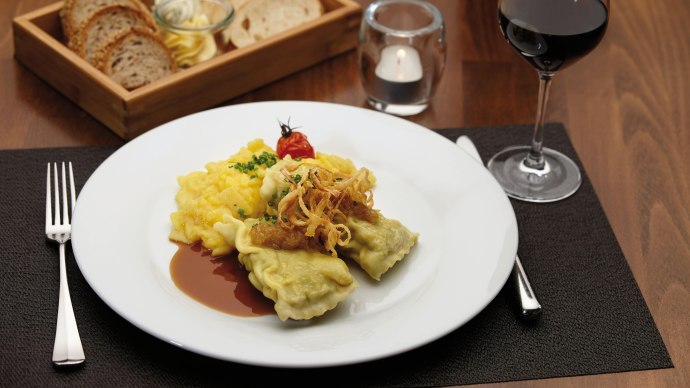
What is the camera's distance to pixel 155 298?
2.18m

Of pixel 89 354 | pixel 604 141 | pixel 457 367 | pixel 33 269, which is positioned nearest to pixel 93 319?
pixel 89 354

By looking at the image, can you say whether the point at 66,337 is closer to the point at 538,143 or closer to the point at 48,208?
the point at 48,208

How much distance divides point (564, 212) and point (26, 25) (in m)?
2.14

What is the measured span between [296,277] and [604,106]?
5.83ft

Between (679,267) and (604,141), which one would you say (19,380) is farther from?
(604,141)

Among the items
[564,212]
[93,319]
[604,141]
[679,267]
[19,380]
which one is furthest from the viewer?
[604,141]

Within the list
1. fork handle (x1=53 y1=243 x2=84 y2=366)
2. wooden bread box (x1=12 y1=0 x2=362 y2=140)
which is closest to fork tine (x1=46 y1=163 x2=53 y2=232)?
fork handle (x1=53 y1=243 x2=84 y2=366)

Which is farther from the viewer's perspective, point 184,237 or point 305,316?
point 184,237

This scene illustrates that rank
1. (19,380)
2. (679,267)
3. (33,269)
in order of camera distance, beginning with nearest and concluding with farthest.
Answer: (19,380) < (33,269) < (679,267)

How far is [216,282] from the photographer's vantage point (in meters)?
2.32

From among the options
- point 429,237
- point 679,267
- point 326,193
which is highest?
point 326,193

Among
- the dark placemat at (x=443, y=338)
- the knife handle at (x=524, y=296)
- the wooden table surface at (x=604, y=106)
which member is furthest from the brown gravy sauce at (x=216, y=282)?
the wooden table surface at (x=604, y=106)

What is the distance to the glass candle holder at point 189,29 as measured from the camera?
11.1ft

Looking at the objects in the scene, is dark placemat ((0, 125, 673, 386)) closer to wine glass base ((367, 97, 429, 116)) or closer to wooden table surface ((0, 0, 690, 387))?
wooden table surface ((0, 0, 690, 387))
